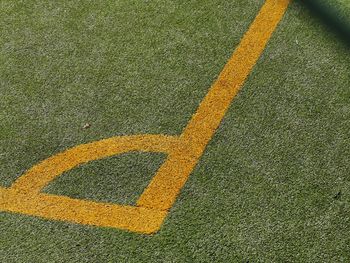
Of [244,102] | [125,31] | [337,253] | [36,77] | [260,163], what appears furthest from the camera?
[125,31]

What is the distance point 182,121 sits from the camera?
10.6ft

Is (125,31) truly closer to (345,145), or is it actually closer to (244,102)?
(244,102)

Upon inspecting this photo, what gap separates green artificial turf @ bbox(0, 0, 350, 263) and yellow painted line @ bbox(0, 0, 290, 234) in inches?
1.9

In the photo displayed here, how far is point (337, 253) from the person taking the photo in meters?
2.61

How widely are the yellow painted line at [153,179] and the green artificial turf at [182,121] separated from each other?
47mm

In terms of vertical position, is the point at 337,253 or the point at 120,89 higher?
the point at 337,253

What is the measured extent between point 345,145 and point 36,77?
1.94 m

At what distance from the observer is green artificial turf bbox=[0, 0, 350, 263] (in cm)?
270

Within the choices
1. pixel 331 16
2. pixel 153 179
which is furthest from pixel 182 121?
pixel 331 16


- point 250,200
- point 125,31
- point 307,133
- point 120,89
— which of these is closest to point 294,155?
point 307,133

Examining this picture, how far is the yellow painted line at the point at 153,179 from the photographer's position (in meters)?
2.82

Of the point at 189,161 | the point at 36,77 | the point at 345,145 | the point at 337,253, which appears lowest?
the point at 36,77

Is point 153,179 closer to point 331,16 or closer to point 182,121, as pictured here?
point 182,121

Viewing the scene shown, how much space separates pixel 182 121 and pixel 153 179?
438mm
